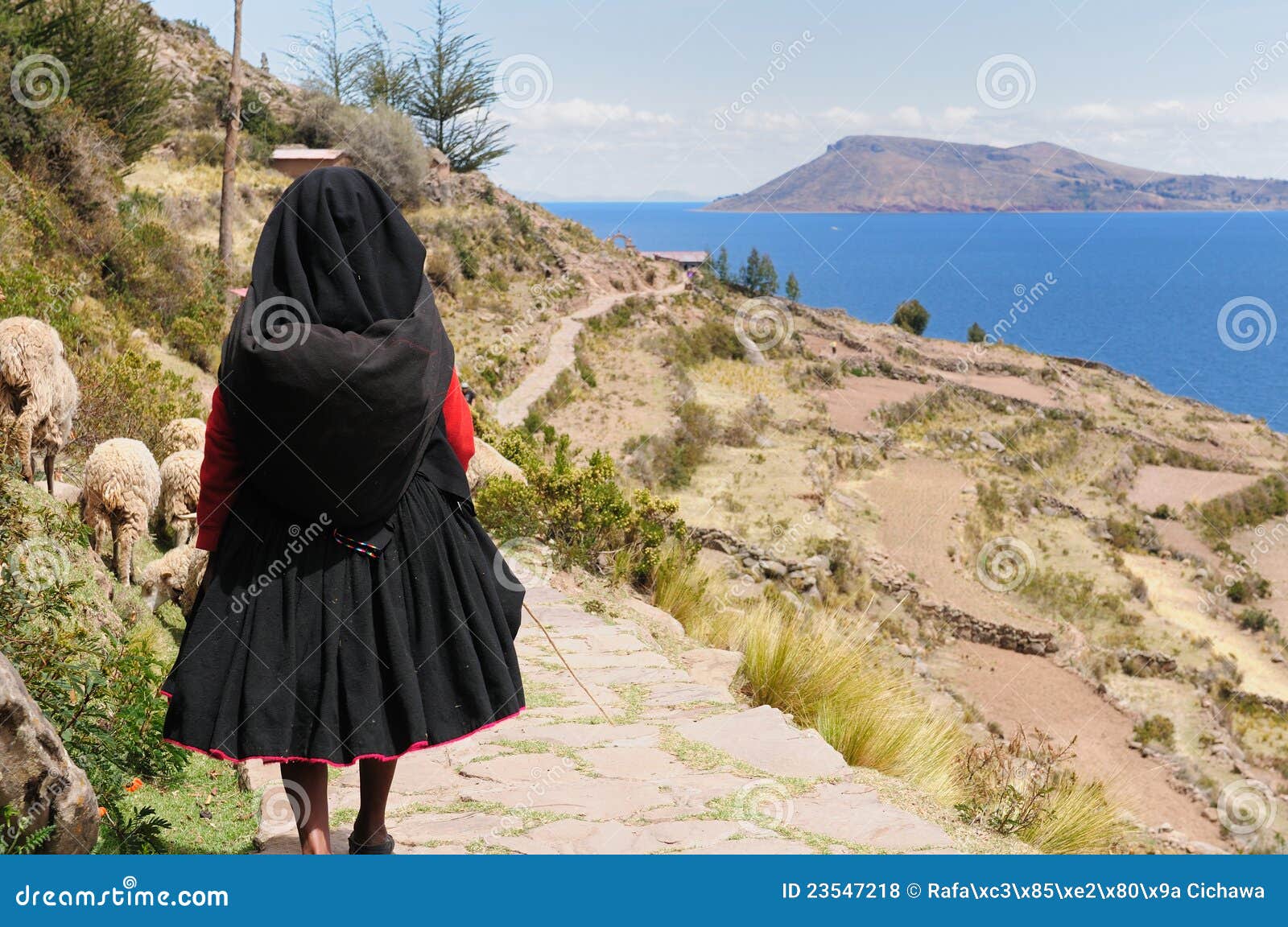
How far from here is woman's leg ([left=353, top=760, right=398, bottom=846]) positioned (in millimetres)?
2719

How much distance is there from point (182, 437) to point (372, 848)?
479 centimetres

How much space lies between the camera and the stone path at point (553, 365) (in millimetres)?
21312

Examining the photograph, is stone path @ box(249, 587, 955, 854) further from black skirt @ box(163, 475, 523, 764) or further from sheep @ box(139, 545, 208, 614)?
sheep @ box(139, 545, 208, 614)

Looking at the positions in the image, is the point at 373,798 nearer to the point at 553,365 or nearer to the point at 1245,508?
the point at 553,365

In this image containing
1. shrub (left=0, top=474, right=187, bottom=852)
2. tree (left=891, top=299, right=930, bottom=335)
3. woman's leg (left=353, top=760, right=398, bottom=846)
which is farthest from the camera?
tree (left=891, top=299, right=930, bottom=335)

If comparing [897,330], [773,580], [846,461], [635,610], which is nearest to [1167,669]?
[773,580]

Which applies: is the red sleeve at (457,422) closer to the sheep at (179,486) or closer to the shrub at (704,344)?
the sheep at (179,486)

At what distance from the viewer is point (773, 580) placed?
17188 millimetres

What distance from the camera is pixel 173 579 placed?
5.46 m

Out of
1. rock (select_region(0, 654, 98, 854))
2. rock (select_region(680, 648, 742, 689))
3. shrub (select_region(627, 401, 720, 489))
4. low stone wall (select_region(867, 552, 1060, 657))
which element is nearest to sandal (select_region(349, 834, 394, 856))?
rock (select_region(0, 654, 98, 854))

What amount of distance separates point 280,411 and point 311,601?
1.60ft

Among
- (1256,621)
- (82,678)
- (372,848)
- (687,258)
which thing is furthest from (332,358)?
(687,258)

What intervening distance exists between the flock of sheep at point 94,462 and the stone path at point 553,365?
13.1 m

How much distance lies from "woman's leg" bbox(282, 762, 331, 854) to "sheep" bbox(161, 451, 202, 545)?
384 centimetres
